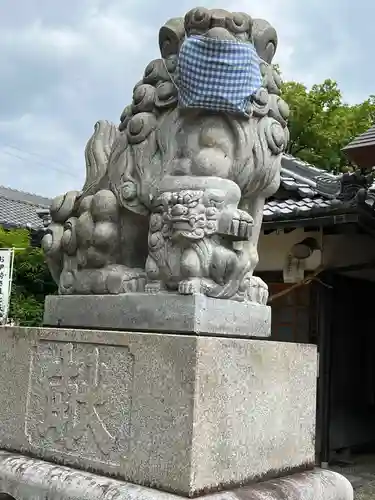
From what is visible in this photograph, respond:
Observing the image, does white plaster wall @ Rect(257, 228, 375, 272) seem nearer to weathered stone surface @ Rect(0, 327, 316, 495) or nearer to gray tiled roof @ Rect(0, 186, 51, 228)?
weathered stone surface @ Rect(0, 327, 316, 495)

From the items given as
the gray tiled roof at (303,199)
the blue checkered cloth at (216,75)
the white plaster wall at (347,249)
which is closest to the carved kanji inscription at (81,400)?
the blue checkered cloth at (216,75)

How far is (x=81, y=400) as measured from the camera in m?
2.79

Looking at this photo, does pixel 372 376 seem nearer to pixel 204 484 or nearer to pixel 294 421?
pixel 294 421

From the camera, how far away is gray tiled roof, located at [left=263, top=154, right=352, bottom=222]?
673cm

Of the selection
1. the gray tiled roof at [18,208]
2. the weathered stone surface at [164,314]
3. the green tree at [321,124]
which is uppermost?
the green tree at [321,124]

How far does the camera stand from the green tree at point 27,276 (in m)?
10.4

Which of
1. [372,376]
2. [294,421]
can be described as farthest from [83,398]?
[372,376]

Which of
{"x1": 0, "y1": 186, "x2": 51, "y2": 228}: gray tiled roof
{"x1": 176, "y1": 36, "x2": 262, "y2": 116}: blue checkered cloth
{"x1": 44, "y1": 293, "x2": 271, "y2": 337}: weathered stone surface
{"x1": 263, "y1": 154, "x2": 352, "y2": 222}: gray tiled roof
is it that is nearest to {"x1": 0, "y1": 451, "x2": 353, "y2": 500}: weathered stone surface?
{"x1": 44, "y1": 293, "x2": 271, "y2": 337}: weathered stone surface

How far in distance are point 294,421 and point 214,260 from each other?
901 mm

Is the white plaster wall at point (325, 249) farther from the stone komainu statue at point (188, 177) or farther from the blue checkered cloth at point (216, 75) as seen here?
the blue checkered cloth at point (216, 75)

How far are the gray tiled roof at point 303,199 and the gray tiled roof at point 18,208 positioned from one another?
10343 mm

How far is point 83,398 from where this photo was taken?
2.79 meters

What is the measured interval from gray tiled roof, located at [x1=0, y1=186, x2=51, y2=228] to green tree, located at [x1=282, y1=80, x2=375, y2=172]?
7845 mm

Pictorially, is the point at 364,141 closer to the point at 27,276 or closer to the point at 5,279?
the point at 5,279
